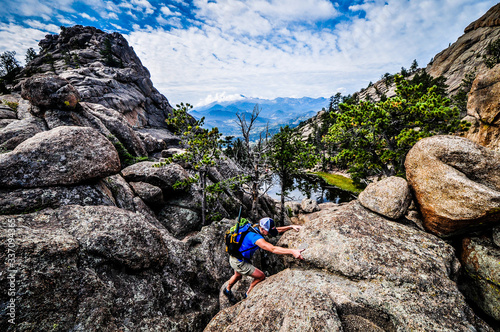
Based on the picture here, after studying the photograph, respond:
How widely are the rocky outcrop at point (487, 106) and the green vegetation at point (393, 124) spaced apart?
11.0 meters

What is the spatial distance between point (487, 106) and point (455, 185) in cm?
2502

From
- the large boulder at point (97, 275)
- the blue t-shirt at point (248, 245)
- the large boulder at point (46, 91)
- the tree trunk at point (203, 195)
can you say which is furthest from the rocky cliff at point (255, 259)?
the large boulder at point (46, 91)

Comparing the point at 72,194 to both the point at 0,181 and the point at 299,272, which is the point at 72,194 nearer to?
the point at 0,181

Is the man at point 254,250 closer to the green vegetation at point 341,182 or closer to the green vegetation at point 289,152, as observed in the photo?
the green vegetation at point 289,152

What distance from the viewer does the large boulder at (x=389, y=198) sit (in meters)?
9.38

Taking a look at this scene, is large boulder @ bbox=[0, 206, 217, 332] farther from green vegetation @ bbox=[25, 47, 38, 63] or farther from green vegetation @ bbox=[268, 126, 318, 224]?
green vegetation @ bbox=[25, 47, 38, 63]

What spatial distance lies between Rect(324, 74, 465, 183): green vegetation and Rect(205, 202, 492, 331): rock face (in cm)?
928

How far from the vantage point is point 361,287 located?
6.58m

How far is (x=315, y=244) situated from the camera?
823 centimetres

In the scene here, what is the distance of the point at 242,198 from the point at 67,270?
858 inches

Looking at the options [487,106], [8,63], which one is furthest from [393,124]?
[8,63]

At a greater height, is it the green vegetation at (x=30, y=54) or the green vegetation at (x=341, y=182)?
the green vegetation at (x=30, y=54)

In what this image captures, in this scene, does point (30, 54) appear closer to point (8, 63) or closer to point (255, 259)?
point (8, 63)

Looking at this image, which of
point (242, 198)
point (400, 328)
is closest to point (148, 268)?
point (400, 328)
